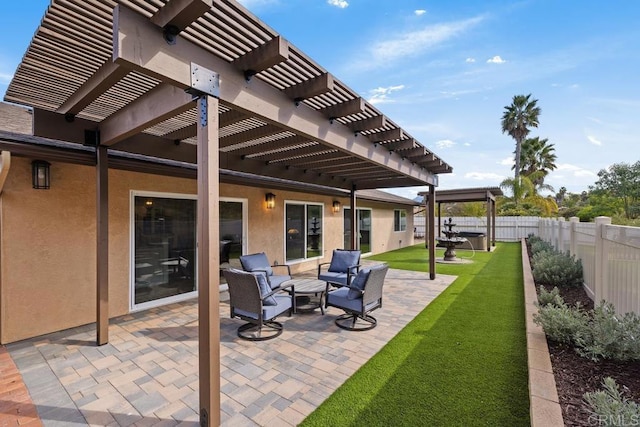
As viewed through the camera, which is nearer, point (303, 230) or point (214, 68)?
point (214, 68)

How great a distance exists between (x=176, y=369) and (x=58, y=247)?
9.71ft

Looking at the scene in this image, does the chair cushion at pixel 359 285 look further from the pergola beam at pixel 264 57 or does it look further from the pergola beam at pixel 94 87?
the pergola beam at pixel 94 87

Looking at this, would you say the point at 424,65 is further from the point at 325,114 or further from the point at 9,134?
the point at 9,134

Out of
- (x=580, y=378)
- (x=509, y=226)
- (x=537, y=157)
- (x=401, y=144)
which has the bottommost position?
(x=580, y=378)

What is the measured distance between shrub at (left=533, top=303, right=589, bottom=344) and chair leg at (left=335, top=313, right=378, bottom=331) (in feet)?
7.66

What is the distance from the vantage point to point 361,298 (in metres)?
4.69

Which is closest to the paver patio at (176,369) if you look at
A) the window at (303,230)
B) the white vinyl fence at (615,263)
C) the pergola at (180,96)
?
the pergola at (180,96)

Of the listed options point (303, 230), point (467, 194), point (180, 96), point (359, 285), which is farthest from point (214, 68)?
point (467, 194)

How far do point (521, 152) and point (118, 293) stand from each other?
3266cm

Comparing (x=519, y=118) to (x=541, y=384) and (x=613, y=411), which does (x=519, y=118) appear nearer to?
(x=541, y=384)

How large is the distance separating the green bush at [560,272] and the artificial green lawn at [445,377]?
1652mm

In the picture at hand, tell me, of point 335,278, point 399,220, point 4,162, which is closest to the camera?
point 4,162

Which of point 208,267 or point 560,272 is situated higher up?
point 208,267

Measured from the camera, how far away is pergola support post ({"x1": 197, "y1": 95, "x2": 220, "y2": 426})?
2.43 metres
